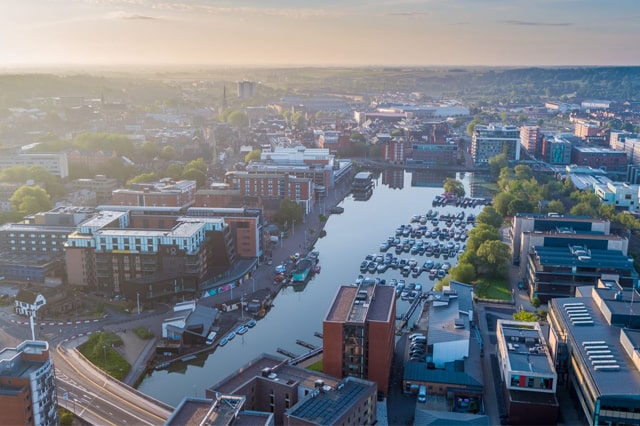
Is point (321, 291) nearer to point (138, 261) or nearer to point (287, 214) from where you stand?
point (138, 261)

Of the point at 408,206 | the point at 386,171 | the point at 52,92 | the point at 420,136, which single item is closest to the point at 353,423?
the point at 408,206

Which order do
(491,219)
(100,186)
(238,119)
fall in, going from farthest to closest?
(238,119)
(100,186)
(491,219)

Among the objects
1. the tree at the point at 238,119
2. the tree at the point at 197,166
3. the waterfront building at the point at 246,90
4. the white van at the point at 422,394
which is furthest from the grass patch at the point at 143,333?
the waterfront building at the point at 246,90

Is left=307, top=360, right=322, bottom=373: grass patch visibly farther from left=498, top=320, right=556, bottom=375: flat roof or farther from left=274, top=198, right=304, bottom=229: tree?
left=274, top=198, right=304, bottom=229: tree

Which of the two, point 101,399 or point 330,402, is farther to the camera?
point 101,399

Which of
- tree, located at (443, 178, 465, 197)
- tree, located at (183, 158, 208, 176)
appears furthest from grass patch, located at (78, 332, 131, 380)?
tree, located at (443, 178, 465, 197)

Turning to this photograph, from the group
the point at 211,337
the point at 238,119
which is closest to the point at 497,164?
the point at 238,119
